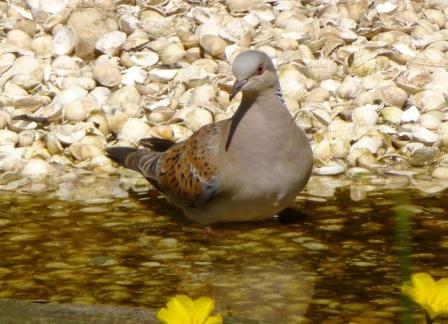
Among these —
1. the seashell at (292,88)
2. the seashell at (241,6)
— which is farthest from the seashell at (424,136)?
the seashell at (241,6)

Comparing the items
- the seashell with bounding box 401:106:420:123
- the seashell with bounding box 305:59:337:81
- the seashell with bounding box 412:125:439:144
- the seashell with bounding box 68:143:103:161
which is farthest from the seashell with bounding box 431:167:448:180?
the seashell with bounding box 68:143:103:161

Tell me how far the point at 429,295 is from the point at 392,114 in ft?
16.3

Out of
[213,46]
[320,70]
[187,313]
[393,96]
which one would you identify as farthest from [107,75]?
[187,313]

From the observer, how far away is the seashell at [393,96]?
21.5ft

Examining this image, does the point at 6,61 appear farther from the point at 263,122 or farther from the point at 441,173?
the point at 441,173

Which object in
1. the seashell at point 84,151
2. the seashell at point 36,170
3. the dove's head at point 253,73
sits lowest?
the seashell at point 36,170

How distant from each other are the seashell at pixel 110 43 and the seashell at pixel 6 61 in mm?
580

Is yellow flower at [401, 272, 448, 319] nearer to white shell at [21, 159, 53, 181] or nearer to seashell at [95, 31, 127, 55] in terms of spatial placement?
white shell at [21, 159, 53, 181]

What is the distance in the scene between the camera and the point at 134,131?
6.48m

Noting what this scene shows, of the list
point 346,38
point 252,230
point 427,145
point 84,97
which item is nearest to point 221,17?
point 346,38

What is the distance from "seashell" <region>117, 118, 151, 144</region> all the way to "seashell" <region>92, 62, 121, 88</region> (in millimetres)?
576

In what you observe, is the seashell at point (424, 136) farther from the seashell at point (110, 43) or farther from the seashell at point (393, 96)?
the seashell at point (110, 43)

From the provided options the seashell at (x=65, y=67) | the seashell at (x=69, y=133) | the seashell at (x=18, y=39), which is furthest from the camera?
the seashell at (x=18, y=39)

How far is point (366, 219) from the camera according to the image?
514cm
